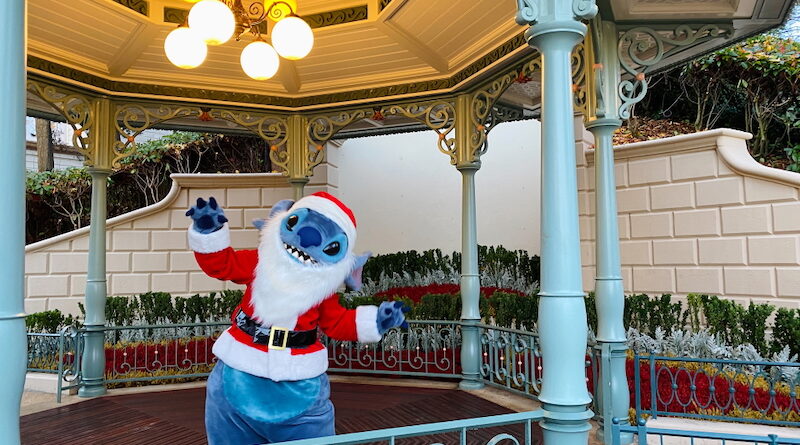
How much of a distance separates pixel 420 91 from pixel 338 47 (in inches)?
42.9

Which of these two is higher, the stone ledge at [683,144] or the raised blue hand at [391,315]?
the stone ledge at [683,144]

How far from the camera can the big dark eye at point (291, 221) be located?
2.93m

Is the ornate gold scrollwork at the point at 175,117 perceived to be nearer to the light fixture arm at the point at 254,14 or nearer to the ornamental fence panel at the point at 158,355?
the ornamental fence panel at the point at 158,355

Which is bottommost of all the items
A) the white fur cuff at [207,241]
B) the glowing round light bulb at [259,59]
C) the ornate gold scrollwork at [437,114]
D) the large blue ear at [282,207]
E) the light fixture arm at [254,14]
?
the white fur cuff at [207,241]

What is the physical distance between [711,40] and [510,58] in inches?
66.0

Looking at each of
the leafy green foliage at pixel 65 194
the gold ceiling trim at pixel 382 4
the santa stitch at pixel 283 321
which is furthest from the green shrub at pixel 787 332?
the leafy green foliage at pixel 65 194

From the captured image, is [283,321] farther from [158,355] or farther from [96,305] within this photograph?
[158,355]

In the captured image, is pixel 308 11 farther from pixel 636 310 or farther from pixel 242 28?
pixel 636 310

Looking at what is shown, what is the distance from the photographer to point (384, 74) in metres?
6.42

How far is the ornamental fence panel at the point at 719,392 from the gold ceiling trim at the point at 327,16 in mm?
3975

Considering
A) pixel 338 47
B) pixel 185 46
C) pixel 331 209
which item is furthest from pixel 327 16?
pixel 331 209

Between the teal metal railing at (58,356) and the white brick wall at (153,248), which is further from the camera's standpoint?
the white brick wall at (153,248)

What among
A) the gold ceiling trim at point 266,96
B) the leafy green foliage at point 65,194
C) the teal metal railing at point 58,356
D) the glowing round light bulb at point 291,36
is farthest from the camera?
the leafy green foliage at point 65,194

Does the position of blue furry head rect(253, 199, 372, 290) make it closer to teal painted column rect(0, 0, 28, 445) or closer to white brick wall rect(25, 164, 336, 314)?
teal painted column rect(0, 0, 28, 445)
